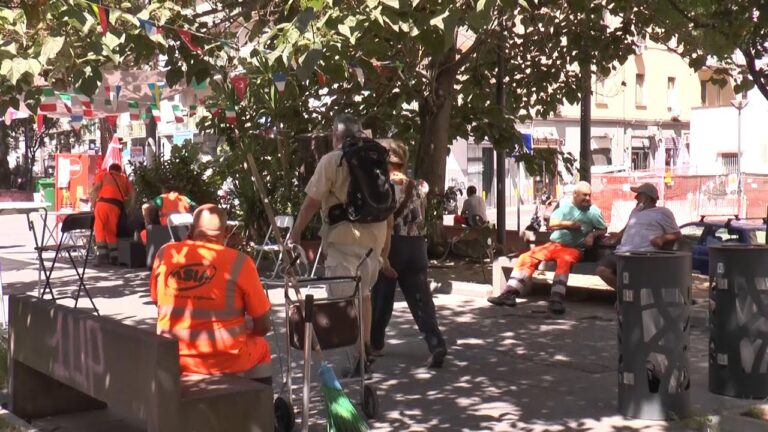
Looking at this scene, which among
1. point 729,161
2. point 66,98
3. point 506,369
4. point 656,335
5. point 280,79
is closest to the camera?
point 656,335

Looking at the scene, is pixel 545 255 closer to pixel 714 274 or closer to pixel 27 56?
pixel 714 274

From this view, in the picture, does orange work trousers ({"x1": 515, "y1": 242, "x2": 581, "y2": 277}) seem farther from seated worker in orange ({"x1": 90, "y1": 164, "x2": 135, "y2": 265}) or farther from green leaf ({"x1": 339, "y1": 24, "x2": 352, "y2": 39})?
seated worker in orange ({"x1": 90, "y1": 164, "x2": 135, "y2": 265})

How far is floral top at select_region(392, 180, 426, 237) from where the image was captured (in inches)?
326

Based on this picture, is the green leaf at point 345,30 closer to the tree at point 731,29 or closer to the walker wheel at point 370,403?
the walker wheel at point 370,403

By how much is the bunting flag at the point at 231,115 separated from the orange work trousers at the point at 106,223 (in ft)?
10.7

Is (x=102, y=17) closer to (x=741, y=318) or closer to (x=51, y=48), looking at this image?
(x=51, y=48)

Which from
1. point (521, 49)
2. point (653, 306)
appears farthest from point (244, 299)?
point (521, 49)

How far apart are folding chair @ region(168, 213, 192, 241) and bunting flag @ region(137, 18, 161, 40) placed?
21.0ft

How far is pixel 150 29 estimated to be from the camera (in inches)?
326

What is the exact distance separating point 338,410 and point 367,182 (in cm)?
191

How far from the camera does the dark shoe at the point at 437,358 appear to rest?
330 inches

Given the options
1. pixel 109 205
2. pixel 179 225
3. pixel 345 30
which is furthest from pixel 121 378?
pixel 109 205

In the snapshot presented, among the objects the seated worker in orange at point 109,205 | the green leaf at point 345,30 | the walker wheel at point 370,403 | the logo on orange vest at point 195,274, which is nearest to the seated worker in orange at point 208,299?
the logo on orange vest at point 195,274

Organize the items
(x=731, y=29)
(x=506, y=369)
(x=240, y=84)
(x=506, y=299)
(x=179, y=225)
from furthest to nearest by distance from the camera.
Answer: (x=179, y=225)
(x=240, y=84)
(x=506, y=299)
(x=731, y=29)
(x=506, y=369)
